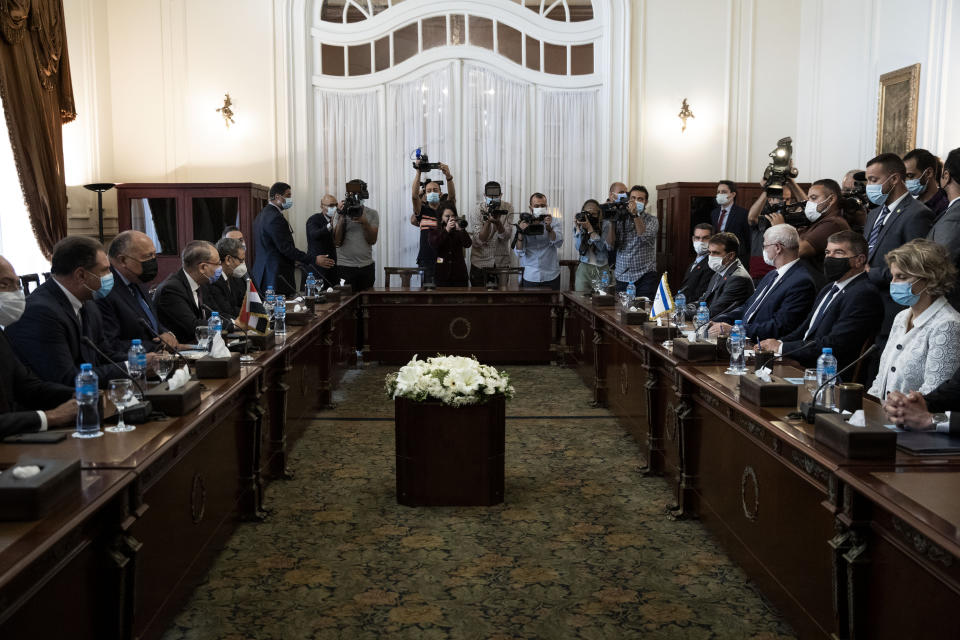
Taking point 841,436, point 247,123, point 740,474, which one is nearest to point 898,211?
point 740,474

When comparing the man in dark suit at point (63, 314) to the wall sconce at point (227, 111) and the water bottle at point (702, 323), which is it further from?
the wall sconce at point (227, 111)

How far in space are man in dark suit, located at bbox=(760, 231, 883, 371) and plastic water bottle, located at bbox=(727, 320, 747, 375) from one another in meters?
0.24

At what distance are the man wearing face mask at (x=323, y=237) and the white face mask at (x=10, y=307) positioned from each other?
4.99 m

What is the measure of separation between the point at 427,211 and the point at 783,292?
463cm

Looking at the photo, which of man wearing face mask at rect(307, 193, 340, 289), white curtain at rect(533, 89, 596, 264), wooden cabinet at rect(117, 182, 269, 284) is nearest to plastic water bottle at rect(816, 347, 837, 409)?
man wearing face mask at rect(307, 193, 340, 289)

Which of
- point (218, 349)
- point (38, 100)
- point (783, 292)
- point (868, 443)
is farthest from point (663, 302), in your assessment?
point (38, 100)

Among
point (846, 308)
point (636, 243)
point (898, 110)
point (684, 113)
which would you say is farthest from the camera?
point (684, 113)

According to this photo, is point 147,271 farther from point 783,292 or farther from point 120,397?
point 783,292

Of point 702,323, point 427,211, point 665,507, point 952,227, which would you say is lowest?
point 665,507

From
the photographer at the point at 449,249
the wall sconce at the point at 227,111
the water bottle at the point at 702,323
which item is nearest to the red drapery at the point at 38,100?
the wall sconce at the point at 227,111

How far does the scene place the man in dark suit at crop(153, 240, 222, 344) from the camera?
495cm

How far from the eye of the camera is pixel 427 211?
28.8 ft

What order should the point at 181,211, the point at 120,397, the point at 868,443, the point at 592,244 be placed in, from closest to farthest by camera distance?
the point at 868,443, the point at 120,397, the point at 592,244, the point at 181,211

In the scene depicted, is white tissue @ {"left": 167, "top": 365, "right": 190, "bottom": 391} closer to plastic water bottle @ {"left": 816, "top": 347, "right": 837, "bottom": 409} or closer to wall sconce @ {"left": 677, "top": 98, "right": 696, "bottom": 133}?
plastic water bottle @ {"left": 816, "top": 347, "right": 837, "bottom": 409}
